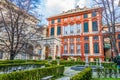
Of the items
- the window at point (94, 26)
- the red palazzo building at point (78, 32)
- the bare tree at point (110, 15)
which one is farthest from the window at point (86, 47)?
the bare tree at point (110, 15)

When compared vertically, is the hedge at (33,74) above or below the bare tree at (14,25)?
below

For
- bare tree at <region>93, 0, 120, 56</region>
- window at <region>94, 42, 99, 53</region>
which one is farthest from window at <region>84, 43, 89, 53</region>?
bare tree at <region>93, 0, 120, 56</region>

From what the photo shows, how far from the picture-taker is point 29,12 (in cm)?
1741

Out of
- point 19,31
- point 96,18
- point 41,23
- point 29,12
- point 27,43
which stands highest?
point 96,18

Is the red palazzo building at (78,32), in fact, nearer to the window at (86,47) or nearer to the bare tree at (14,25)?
the window at (86,47)

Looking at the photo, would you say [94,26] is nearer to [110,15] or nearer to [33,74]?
[110,15]

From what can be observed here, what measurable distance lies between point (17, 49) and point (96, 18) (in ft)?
85.5

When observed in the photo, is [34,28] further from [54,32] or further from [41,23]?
[54,32]

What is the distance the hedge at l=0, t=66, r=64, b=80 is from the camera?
20.2ft

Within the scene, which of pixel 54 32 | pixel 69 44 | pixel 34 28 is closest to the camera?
pixel 34 28

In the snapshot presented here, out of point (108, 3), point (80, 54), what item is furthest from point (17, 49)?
point (80, 54)

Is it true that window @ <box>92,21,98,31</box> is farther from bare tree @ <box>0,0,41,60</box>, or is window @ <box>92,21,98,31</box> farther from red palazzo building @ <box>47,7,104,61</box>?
bare tree @ <box>0,0,41,60</box>

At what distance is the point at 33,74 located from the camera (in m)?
8.49

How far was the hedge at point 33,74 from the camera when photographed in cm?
616
